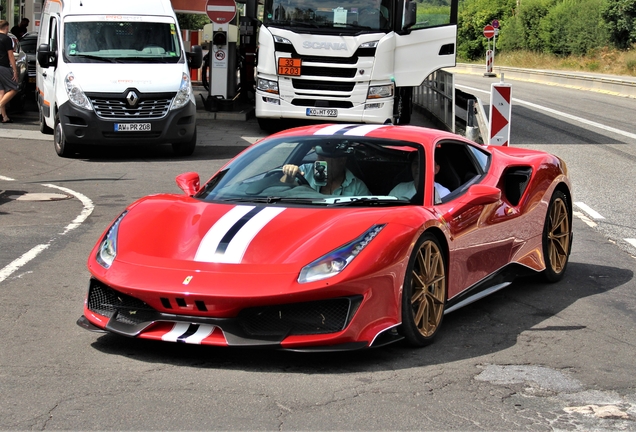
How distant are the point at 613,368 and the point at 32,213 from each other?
7.14 meters

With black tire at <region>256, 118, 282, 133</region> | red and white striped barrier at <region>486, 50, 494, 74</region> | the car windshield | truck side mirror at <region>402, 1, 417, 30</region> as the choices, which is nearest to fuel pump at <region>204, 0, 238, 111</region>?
black tire at <region>256, 118, 282, 133</region>

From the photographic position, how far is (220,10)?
23.6 m

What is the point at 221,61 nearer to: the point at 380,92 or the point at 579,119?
the point at 380,92

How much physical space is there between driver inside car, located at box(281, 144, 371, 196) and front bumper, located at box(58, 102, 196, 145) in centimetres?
994

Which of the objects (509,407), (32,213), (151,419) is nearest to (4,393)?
(151,419)

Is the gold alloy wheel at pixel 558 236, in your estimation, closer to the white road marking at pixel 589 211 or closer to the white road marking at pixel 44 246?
the white road marking at pixel 589 211

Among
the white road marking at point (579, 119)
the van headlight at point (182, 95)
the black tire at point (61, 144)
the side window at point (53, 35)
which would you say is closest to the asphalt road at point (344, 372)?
the black tire at point (61, 144)

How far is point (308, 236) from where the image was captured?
5.74 m

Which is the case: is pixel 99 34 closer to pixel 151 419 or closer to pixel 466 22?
pixel 151 419

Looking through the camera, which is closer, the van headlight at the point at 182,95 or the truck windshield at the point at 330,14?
the van headlight at the point at 182,95

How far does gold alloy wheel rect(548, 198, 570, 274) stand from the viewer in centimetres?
815

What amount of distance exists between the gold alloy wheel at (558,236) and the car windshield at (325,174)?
5.95 feet

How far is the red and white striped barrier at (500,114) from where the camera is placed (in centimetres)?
1390

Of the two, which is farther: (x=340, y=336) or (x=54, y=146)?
(x=54, y=146)
